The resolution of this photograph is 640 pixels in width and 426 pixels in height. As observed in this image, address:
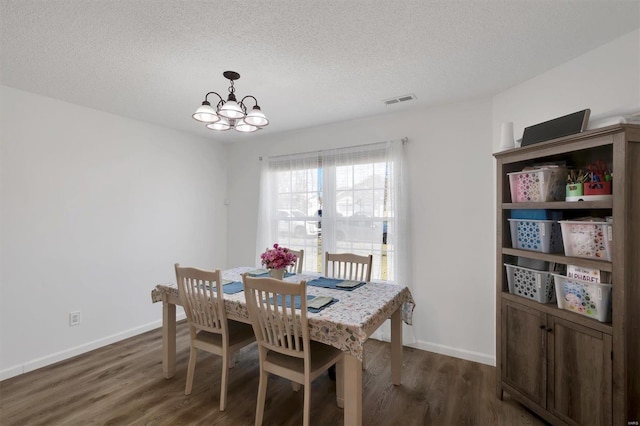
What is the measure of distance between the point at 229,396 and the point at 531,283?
7.49ft

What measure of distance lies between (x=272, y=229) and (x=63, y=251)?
212 centimetres

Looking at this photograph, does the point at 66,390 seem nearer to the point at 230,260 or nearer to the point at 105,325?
the point at 105,325

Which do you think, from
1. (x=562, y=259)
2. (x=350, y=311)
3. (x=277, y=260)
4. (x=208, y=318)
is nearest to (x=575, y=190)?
(x=562, y=259)

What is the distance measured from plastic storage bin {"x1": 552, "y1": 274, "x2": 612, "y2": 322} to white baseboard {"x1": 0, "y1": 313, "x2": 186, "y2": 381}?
3.93 m

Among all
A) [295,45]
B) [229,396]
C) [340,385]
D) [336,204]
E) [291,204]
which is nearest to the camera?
[295,45]

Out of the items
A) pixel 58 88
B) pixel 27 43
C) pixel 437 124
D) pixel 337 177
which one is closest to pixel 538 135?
pixel 437 124

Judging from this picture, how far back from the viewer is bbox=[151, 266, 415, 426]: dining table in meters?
1.71

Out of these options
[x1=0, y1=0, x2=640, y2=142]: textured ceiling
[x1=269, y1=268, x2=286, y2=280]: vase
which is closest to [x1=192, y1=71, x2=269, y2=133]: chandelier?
[x1=0, y1=0, x2=640, y2=142]: textured ceiling

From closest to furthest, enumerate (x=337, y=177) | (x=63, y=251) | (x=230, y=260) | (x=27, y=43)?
(x=27, y=43) < (x=63, y=251) < (x=337, y=177) < (x=230, y=260)

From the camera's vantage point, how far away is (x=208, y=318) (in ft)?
7.22

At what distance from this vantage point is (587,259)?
1.69m

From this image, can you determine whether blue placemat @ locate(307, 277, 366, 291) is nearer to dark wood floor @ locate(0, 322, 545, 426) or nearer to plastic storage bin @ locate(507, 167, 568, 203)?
dark wood floor @ locate(0, 322, 545, 426)

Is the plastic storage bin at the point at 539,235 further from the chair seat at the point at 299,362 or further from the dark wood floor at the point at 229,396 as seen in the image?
the chair seat at the point at 299,362

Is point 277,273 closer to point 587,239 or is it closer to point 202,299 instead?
point 202,299
